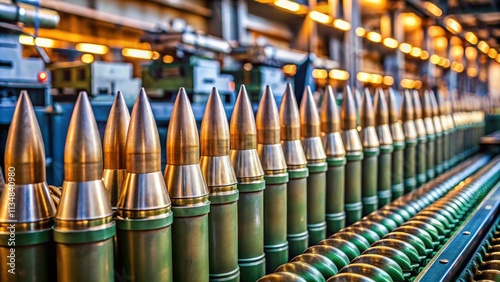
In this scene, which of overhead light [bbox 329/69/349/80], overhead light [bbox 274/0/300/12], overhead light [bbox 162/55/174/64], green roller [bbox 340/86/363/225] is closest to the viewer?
green roller [bbox 340/86/363/225]

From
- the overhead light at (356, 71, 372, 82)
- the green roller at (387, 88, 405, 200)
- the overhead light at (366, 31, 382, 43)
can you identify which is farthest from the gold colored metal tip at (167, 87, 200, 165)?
the overhead light at (356, 71, 372, 82)

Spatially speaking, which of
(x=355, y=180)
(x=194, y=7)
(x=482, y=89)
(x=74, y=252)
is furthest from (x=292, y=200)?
(x=482, y=89)

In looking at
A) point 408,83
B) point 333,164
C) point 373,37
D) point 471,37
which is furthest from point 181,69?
point 471,37

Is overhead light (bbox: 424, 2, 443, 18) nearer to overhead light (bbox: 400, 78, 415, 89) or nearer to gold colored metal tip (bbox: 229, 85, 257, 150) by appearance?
overhead light (bbox: 400, 78, 415, 89)

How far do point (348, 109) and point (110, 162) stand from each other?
3.01ft

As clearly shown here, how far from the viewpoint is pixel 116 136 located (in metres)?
1.04

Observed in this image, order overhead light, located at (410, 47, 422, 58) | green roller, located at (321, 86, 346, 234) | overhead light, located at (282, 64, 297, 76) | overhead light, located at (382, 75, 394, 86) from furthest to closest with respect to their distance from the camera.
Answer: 1. overhead light, located at (410, 47, 422, 58)
2. overhead light, located at (382, 75, 394, 86)
3. overhead light, located at (282, 64, 297, 76)
4. green roller, located at (321, 86, 346, 234)

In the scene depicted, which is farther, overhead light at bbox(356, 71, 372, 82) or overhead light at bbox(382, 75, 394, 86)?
overhead light at bbox(382, 75, 394, 86)

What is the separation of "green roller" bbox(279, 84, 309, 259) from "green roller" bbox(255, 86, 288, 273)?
2.3 inches

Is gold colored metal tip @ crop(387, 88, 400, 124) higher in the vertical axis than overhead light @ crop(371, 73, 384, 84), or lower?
lower

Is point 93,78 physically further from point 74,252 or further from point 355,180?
point 74,252

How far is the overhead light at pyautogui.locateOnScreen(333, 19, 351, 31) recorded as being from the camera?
7.21 m

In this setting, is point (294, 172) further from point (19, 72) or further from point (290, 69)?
point (290, 69)

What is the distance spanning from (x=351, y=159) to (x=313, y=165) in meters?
0.27
